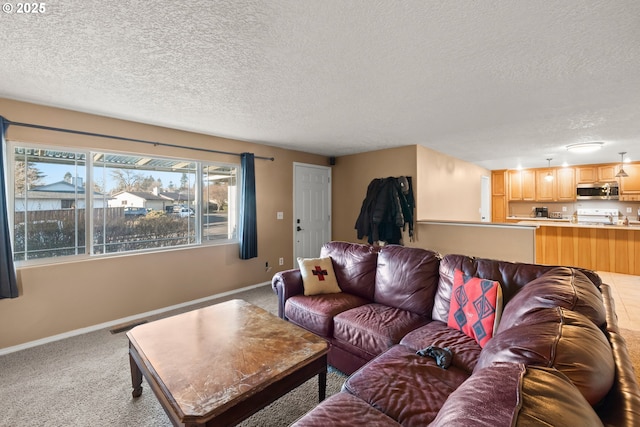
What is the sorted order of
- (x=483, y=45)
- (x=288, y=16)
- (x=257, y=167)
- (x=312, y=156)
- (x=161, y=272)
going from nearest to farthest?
1. (x=288, y=16)
2. (x=483, y=45)
3. (x=161, y=272)
4. (x=257, y=167)
5. (x=312, y=156)

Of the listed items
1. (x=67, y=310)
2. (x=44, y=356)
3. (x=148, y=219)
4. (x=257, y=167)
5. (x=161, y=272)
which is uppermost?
(x=257, y=167)

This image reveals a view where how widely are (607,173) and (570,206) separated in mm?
1056

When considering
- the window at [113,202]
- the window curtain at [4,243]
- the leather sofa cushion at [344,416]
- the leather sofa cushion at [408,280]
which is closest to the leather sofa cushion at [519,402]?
the leather sofa cushion at [344,416]

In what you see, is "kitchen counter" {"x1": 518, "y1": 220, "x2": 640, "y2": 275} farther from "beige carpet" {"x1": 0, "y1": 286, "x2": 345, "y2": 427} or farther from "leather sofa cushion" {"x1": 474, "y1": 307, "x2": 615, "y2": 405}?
"beige carpet" {"x1": 0, "y1": 286, "x2": 345, "y2": 427}

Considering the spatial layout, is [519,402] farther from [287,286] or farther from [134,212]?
[134,212]

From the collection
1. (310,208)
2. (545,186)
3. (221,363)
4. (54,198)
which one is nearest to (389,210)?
(310,208)

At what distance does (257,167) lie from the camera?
433 cm

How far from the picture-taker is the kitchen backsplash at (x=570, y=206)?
20.2 feet

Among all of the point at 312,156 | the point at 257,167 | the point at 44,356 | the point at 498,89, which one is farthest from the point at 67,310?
the point at 498,89

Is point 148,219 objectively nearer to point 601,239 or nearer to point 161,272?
point 161,272

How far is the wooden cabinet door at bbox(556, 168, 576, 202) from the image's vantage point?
6.51 metres

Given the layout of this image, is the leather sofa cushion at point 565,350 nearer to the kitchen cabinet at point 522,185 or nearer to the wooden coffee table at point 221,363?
the wooden coffee table at point 221,363

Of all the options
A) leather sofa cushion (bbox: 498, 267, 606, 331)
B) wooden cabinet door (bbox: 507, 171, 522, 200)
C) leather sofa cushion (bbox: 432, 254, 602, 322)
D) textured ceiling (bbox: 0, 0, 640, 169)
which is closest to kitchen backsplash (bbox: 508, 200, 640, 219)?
wooden cabinet door (bbox: 507, 171, 522, 200)

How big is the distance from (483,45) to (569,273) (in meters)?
1.51
